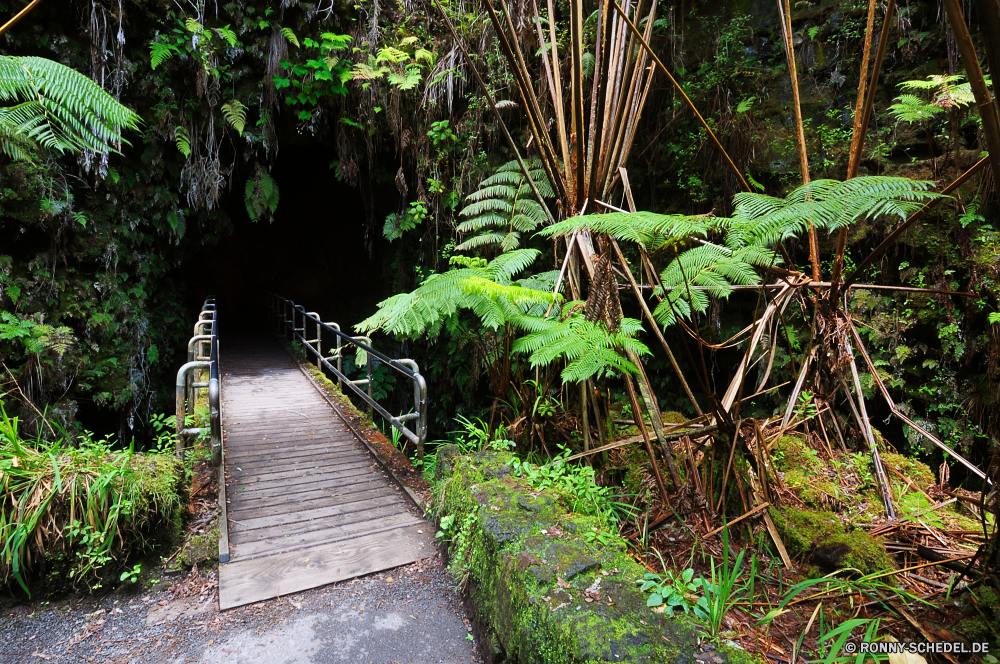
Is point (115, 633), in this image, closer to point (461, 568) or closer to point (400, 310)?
point (461, 568)

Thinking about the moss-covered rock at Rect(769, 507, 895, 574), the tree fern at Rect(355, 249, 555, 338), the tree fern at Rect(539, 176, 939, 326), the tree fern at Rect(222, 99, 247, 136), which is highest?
the tree fern at Rect(222, 99, 247, 136)

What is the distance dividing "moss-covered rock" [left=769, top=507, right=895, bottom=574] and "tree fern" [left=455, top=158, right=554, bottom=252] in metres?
3.37

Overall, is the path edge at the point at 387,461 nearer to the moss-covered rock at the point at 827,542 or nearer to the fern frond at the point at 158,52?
the moss-covered rock at the point at 827,542

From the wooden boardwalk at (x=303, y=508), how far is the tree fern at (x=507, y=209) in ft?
8.10

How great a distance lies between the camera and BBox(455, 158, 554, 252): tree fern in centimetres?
493

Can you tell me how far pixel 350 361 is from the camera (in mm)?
10148

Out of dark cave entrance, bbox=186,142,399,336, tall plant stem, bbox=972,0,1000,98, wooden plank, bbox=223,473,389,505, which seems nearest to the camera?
tall plant stem, bbox=972,0,1000,98

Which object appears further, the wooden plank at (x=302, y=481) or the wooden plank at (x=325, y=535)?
the wooden plank at (x=302, y=481)

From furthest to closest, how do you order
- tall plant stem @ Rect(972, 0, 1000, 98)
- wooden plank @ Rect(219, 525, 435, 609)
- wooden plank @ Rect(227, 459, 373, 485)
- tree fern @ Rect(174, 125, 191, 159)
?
tree fern @ Rect(174, 125, 191, 159) → wooden plank @ Rect(227, 459, 373, 485) → wooden plank @ Rect(219, 525, 435, 609) → tall plant stem @ Rect(972, 0, 1000, 98)

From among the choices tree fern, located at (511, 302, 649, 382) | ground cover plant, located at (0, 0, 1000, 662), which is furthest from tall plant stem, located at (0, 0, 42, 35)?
tree fern, located at (511, 302, 649, 382)

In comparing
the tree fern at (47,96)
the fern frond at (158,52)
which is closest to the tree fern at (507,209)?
the tree fern at (47,96)

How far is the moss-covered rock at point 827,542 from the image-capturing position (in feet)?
7.57

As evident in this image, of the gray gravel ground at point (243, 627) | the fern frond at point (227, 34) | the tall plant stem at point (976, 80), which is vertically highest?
the fern frond at point (227, 34)

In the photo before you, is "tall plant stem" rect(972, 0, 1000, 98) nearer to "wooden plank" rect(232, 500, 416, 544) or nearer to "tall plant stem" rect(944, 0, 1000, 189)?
"tall plant stem" rect(944, 0, 1000, 189)
